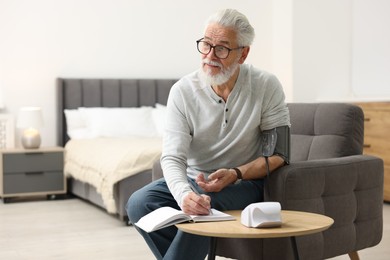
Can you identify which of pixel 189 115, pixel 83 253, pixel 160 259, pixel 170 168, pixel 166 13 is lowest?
pixel 83 253

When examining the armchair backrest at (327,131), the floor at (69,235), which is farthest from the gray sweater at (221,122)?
the floor at (69,235)

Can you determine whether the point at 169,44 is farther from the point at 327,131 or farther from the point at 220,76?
the point at 220,76

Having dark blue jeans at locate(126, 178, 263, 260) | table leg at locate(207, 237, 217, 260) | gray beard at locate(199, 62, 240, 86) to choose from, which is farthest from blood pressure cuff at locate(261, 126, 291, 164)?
table leg at locate(207, 237, 217, 260)

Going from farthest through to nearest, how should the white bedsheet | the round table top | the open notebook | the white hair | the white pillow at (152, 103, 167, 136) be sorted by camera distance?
1. the white pillow at (152, 103, 167, 136)
2. the white bedsheet
3. the white hair
4. the open notebook
5. the round table top

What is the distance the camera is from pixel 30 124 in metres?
5.90

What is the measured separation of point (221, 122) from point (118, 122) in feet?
11.3

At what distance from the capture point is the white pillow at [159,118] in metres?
6.16

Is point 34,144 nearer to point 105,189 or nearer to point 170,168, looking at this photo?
point 105,189

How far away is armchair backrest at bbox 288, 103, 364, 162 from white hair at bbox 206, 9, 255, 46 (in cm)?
79

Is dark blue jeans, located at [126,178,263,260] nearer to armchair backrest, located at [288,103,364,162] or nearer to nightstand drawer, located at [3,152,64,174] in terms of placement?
armchair backrest, located at [288,103,364,162]

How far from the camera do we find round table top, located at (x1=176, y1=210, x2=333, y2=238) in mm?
2092

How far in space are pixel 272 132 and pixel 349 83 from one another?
15.1 ft

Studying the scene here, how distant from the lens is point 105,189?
4793 mm

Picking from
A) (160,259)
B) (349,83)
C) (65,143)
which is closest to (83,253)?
(160,259)
